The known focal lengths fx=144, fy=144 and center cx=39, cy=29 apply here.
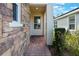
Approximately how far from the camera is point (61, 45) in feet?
8.03

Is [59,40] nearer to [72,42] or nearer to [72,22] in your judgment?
[72,42]

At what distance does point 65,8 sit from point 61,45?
2.06ft

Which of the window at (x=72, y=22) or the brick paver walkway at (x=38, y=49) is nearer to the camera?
the window at (x=72, y=22)

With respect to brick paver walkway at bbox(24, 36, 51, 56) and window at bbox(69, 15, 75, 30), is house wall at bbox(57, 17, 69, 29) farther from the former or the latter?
brick paver walkway at bbox(24, 36, 51, 56)

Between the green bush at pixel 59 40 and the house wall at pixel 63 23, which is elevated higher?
the house wall at pixel 63 23

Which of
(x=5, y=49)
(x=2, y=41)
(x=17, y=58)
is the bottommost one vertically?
(x=17, y=58)

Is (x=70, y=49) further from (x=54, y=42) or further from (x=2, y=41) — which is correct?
(x=2, y=41)

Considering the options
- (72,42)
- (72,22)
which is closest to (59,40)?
(72,42)

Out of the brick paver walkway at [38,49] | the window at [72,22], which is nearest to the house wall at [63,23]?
the window at [72,22]

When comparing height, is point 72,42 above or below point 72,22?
below

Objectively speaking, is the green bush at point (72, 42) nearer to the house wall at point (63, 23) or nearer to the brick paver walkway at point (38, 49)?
the house wall at point (63, 23)

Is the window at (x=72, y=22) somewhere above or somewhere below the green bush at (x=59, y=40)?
above

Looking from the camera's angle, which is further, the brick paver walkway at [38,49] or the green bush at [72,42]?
the brick paver walkway at [38,49]

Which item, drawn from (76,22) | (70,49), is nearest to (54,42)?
(70,49)
